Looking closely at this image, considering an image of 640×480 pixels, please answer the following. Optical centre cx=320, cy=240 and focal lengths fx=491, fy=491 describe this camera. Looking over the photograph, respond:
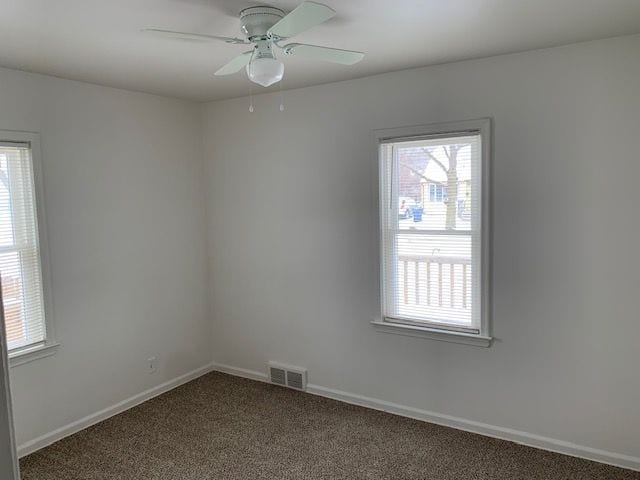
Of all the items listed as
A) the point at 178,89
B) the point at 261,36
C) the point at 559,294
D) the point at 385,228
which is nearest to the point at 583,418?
the point at 559,294

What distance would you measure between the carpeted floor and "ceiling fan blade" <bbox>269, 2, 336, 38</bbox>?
248 cm

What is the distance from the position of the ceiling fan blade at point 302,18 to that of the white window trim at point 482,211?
1575mm

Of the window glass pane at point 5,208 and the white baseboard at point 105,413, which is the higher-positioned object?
the window glass pane at point 5,208

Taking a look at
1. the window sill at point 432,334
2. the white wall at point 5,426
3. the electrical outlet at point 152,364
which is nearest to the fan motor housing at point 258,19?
the white wall at point 5,426

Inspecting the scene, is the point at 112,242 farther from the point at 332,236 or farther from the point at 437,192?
the point at 437,192

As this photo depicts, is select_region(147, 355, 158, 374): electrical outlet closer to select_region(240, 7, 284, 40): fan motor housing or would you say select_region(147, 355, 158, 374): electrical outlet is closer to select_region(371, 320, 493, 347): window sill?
select_region(371, 320, 493, 347): window sill

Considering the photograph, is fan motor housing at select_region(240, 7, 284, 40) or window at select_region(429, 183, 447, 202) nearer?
fan motor housing at select_region(240, 7, 284, 40)

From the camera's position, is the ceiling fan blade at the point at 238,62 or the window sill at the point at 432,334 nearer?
the ceiling fan blade at the point at 238,62

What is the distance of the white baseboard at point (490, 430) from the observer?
2998 millimetres

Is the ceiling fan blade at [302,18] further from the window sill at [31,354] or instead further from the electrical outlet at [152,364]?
the electrical outlet at [152,364]

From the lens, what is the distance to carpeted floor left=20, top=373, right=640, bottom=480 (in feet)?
9.80

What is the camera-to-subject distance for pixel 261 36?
2.22 meters

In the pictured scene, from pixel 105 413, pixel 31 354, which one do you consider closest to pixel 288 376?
pixel 105 413

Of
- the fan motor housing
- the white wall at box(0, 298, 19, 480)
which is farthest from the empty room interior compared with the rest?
the white wall at box(0, 298, 19, 480)
